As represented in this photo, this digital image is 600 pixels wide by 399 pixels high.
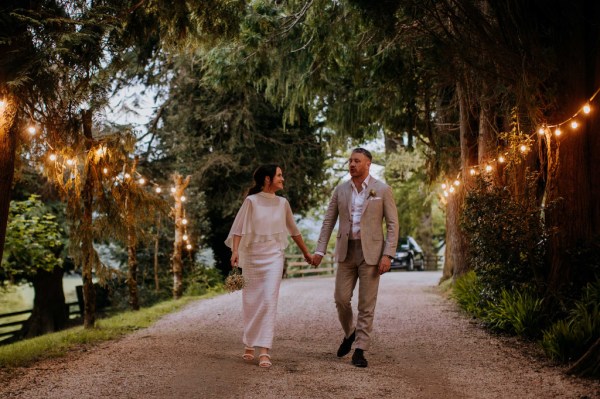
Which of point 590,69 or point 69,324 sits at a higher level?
point 590,69

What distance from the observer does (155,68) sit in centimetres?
2208

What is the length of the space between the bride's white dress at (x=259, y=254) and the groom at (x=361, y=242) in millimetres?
473

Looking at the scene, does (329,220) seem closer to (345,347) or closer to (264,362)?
(345,347)

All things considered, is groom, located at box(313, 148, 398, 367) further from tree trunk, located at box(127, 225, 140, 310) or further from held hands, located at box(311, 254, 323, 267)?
tree trunk, located at box(127, 225, 140, 310)

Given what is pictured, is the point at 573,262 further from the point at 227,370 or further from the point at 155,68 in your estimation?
the point at 155,68

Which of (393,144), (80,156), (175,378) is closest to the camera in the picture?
(175,378)

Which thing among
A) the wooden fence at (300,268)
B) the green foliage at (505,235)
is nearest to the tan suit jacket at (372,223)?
the green foliage at (505,235)

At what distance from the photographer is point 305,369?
20.5 feet

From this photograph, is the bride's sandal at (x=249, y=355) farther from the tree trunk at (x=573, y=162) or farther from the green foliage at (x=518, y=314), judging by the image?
the tree trunk at (x=573, y=162)

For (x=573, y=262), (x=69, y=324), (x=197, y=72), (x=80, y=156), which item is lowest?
(x=69, y=324)

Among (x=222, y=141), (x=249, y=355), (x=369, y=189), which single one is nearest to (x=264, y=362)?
(x=249, y=355)

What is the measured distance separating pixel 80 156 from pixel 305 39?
5274 millimetres

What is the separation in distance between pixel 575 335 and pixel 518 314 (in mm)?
1592

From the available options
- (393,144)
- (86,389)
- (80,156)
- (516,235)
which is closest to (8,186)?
(80,156)
